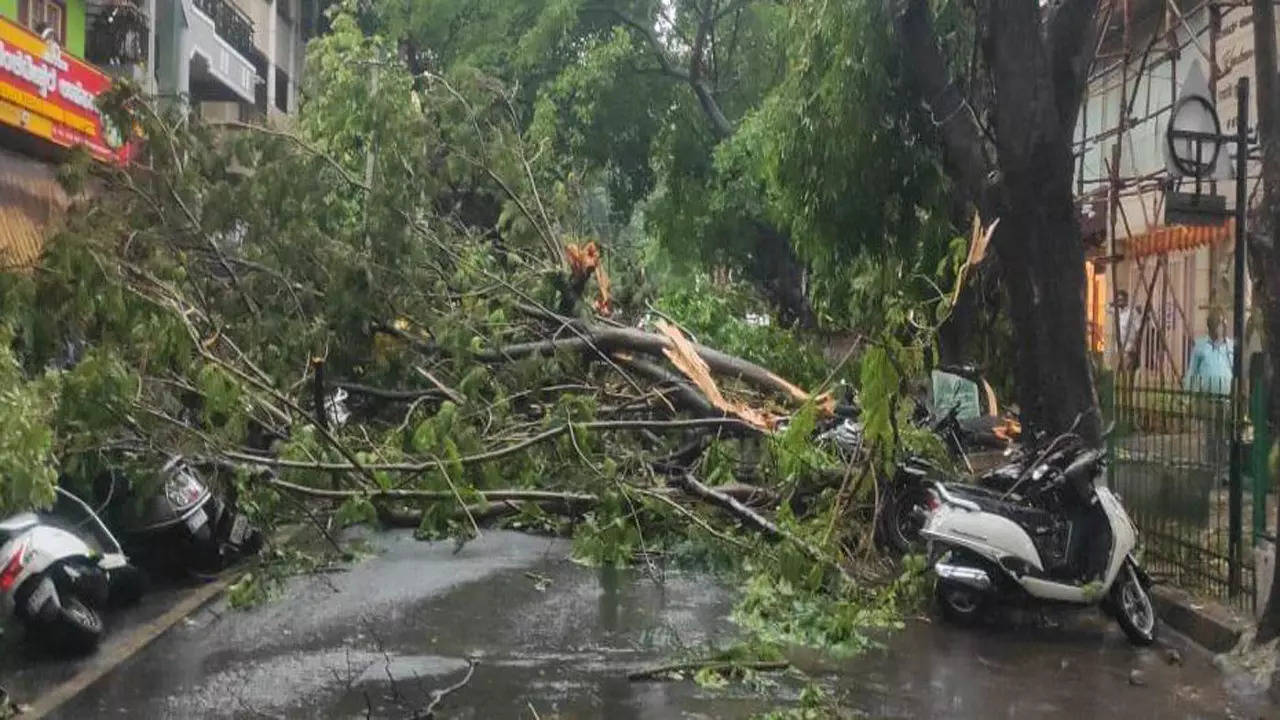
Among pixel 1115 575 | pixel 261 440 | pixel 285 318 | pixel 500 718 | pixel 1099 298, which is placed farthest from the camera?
pixel 1099 298

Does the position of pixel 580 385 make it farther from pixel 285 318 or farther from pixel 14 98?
pixel 14 98

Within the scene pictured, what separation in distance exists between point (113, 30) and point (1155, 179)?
52.6 feet

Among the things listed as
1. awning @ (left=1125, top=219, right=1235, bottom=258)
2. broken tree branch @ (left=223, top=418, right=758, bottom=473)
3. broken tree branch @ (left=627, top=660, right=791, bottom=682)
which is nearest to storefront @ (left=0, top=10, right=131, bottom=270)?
broken tree branch @ (left=223, top=418, right=758, bottom=473)

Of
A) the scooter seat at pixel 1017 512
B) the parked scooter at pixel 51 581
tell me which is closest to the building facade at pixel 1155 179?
the scooter seat at pixel 1017 512

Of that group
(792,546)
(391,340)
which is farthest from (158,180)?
(792,546)

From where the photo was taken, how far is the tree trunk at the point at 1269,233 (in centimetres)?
795

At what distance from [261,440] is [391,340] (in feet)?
7.01

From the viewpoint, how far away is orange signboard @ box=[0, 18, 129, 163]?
56.2ft

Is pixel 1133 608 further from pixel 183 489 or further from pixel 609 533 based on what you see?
pixel 183 489

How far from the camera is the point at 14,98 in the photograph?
17266 millimetres

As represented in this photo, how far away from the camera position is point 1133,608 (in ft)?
29.1

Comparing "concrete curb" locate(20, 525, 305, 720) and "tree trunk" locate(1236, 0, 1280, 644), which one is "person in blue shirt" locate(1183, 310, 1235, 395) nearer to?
"tree trunk" locate(1236, 0, 1280, 644)

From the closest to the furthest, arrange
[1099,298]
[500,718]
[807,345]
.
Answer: [500,718] → [807,345] → [1099,298]

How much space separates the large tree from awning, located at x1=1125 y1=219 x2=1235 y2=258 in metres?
7.43
